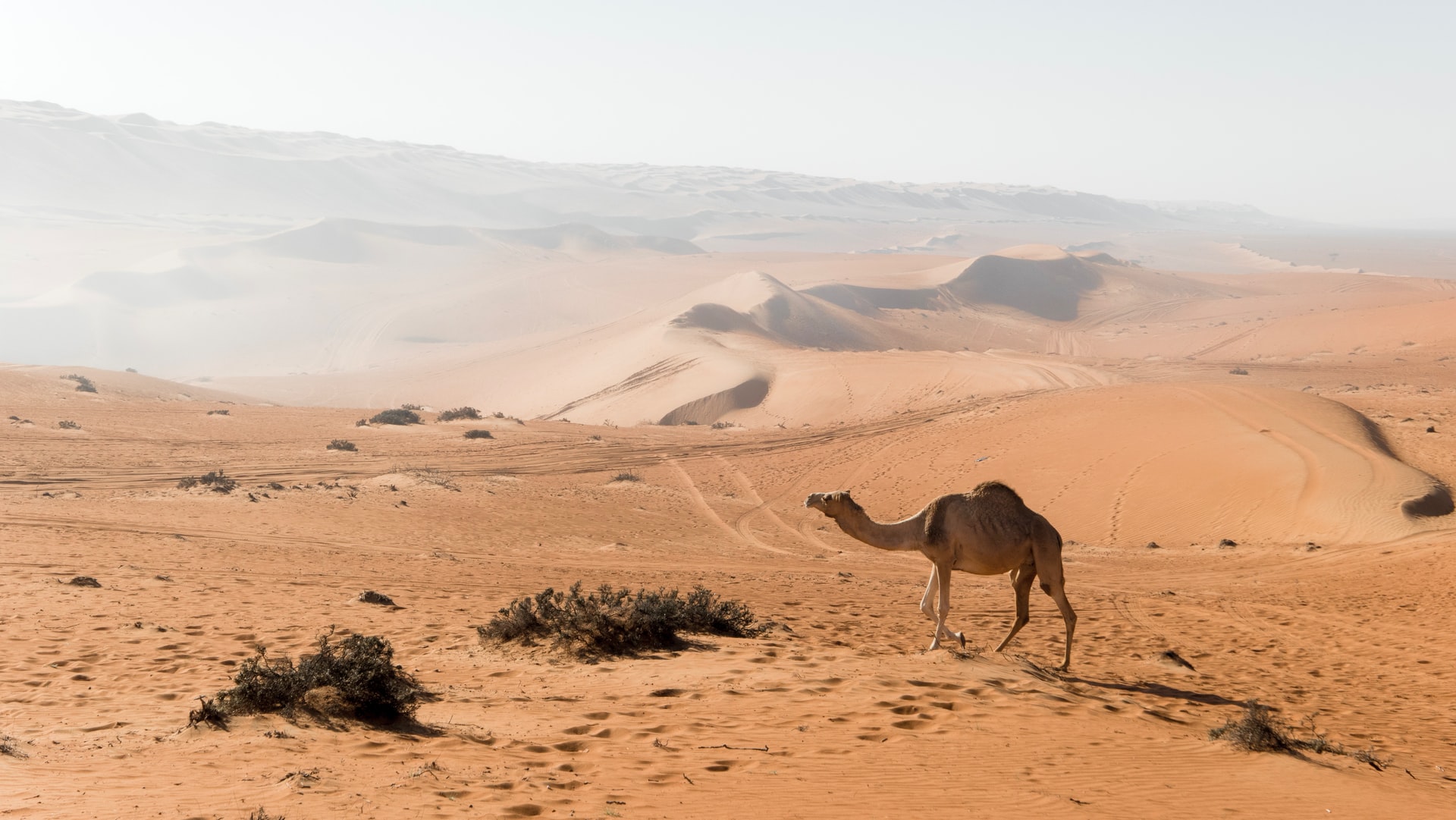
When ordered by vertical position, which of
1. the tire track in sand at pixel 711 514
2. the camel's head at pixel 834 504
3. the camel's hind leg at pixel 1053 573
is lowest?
the tire track in sand at pixel 711 514

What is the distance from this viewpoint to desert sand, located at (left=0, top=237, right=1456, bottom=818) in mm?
6152

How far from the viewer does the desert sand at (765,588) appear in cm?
615

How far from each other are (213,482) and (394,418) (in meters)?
10.4

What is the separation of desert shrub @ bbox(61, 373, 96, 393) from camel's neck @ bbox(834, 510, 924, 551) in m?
34.7

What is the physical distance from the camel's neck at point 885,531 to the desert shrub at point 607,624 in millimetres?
1863

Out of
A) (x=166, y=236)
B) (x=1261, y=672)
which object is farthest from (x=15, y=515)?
(x=166, y=236)

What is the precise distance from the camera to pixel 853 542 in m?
20.8

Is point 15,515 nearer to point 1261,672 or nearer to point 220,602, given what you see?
point 220,602

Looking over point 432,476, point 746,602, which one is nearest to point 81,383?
point 432,476

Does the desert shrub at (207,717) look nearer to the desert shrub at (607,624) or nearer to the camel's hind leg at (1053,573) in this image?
the desert shrub at (607,624)

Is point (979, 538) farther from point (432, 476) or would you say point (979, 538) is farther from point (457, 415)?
point (457, 415)

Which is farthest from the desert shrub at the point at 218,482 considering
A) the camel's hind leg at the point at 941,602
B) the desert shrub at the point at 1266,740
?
the desert shrub at the point at 1266,740

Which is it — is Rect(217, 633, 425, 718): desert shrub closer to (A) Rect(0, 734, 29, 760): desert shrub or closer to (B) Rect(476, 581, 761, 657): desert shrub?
(A) Rect(0, 734, 29, 760): desert shrub

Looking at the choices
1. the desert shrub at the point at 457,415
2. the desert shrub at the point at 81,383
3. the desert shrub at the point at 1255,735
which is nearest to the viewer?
the desert shrub at the point at 1255,735
